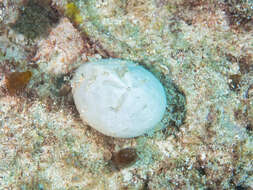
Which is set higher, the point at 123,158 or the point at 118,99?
the point at 118,99

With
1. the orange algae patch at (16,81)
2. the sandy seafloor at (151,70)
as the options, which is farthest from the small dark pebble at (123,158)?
the orange algae patch at (16,81)

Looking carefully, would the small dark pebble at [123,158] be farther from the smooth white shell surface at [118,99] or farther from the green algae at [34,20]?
the green algae at [34,20]

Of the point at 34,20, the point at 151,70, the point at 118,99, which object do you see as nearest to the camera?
the point at 118,99

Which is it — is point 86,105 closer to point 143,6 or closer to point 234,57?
point 143,6

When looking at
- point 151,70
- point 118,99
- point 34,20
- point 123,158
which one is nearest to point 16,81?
point 34,20

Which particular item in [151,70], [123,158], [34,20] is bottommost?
[123,158]

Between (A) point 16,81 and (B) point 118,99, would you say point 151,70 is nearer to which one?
(B) point 118,99

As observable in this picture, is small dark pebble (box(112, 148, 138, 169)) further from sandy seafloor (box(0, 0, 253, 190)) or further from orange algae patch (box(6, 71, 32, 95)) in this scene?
orange algae patch (box(6, 71, 32, 95))
